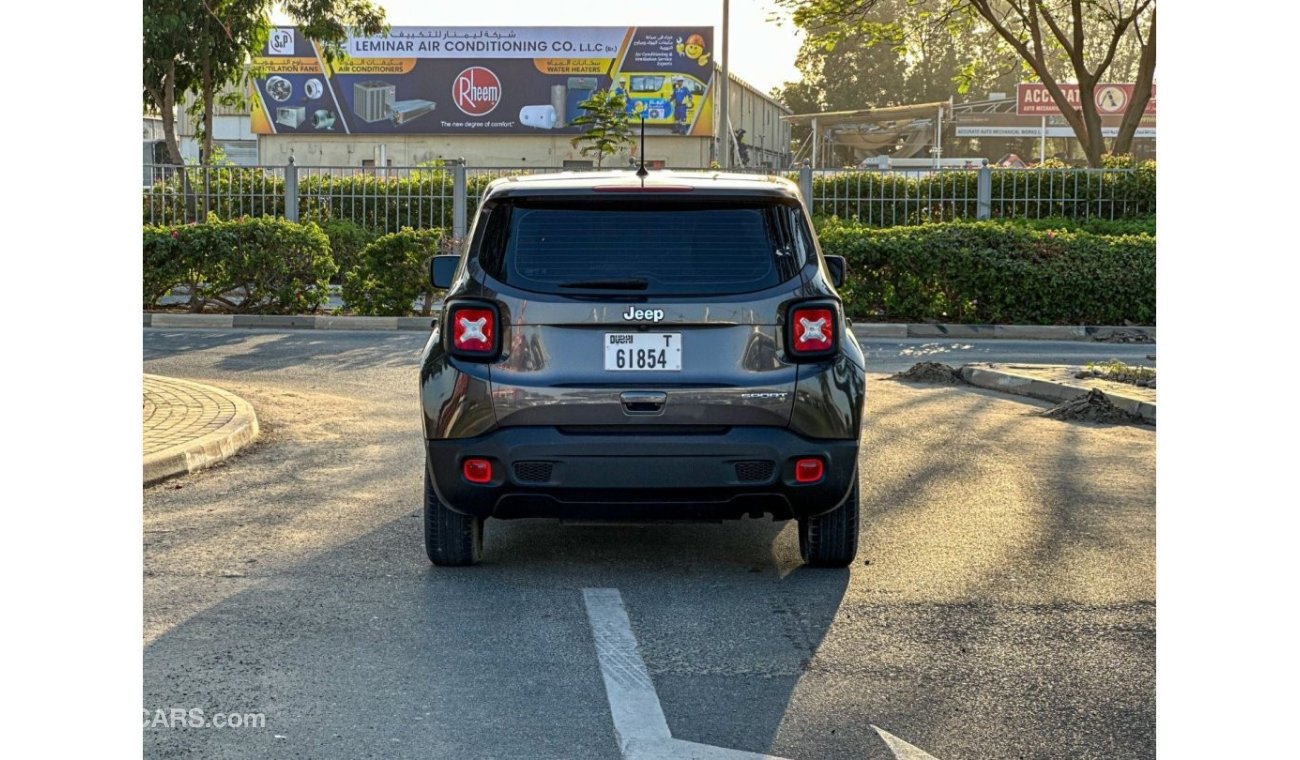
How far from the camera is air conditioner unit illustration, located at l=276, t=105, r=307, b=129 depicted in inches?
2079

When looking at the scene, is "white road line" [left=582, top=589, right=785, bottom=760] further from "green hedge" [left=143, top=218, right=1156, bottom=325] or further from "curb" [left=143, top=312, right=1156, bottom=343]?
"green hedge" [left=143, top=218, right=1156, bottom=325]

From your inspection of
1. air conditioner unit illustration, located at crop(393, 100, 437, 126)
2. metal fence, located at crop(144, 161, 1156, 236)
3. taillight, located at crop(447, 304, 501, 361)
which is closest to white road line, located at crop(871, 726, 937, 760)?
taillight, located at crop(447, 304, 501, 361)

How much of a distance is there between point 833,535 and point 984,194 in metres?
19.4

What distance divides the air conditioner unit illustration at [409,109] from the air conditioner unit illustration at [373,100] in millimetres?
207

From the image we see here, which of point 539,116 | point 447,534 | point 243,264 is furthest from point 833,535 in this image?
point 539,116

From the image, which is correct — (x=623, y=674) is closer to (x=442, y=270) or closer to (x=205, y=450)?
(x=442, y=270)

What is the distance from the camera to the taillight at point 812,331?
21.6 ft

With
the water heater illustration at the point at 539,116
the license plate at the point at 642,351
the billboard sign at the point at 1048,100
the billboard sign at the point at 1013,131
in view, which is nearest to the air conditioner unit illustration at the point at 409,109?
the water heater illustration at the point at 539,116

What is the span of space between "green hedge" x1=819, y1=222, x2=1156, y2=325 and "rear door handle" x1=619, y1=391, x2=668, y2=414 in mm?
14273

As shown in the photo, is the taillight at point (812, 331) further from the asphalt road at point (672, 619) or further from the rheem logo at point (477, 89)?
the rheem logo at point (477, 89)

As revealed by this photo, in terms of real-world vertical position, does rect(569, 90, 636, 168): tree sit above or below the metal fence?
above

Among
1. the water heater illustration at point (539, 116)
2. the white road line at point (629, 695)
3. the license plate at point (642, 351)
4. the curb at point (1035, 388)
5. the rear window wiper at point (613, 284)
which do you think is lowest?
the white road line at point (629, 695)

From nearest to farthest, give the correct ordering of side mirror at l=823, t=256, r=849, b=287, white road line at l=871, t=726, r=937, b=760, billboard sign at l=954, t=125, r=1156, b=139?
1. white road line at l=871, t=726, r=937, b=760
2. side mirror at l=823, t=256, r=849, b=287
3. billboard sign at l=954, t=125, r=1156, b=139

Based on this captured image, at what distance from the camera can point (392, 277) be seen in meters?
20.4
